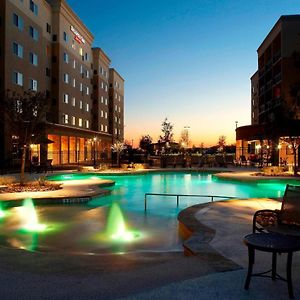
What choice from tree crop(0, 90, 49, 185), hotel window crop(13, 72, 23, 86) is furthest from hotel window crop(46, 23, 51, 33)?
tree crop(0, 90, 49, 185)

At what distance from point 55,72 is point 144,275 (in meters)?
39.2

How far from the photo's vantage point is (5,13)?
98.8 feet

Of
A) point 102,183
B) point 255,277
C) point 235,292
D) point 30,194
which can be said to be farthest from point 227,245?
point 102,183

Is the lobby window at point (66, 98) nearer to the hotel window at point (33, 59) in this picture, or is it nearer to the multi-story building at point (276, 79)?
the hotel window at point (33, 59)

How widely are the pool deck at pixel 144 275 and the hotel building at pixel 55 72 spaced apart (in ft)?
57.6

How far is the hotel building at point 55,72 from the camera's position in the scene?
101ft

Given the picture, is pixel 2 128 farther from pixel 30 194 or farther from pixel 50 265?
pixel 50 265

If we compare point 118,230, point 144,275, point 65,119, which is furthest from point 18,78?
point 144,275

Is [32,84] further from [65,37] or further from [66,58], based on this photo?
[65,37]

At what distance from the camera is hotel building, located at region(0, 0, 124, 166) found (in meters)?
30.8

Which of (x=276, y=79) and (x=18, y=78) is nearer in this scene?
(x=18, y=78)

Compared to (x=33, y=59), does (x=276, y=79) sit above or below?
above

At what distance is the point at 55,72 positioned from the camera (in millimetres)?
41438

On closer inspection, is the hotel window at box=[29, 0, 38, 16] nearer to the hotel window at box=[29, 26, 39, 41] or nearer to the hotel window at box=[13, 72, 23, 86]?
the hotel window at box=[29, 26, 39, 41]
